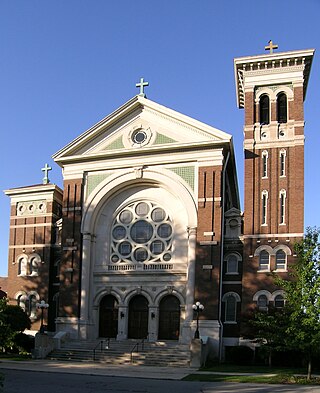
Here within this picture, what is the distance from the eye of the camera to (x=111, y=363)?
32.2 meters

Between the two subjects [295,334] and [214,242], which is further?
[214,242]

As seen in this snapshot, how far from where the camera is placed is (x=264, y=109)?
38.8m

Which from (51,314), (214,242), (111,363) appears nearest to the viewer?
(111,363)

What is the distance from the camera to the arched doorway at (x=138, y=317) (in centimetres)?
3750

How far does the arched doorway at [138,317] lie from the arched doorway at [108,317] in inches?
43.3

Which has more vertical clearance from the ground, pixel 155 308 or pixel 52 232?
pixel 52 232

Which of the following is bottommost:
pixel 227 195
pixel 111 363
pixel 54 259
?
pixel 111 363

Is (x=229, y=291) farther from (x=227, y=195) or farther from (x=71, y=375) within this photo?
(x=71, y=375)

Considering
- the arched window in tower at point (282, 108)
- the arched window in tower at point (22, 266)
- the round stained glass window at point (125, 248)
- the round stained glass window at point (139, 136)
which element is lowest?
the arched window in tower at point (22, 266)

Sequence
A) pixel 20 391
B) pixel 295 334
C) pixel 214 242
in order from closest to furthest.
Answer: pixel 20 391, pixel 295 334, pixel 214 242

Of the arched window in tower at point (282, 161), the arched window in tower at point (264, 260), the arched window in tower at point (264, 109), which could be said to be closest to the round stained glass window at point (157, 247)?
the arched window in tower at point (264, 260)

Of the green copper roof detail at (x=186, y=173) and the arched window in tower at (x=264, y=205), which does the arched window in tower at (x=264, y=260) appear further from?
the green copper roof detail at (x=186, y=173)

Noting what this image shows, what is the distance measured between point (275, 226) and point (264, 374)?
1139cm

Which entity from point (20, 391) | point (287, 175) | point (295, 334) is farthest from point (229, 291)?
point (20, 391)
